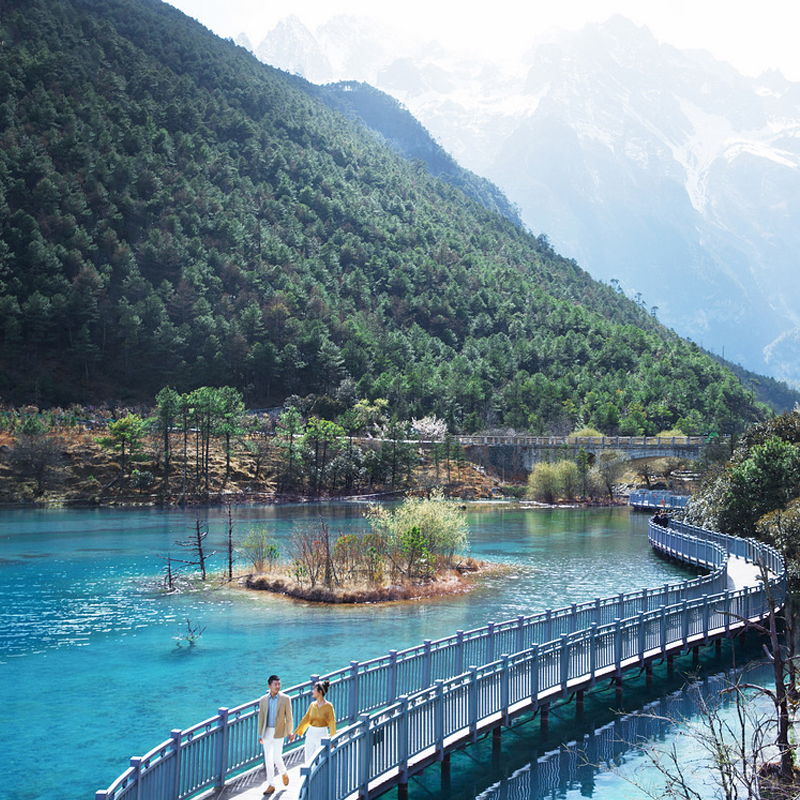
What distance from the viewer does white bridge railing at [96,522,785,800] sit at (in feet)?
46.8

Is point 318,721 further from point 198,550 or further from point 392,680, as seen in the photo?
point 198,550

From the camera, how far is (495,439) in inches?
4678

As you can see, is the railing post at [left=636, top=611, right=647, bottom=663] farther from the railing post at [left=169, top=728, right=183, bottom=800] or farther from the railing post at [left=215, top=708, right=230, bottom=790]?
the railing post at [left=169, top=728, right=183, bottom=800]

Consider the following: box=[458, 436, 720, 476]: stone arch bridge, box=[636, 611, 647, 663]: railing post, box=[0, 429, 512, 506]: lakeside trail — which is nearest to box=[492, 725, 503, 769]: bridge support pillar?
box=[636, 611, 647, 663]: railing post

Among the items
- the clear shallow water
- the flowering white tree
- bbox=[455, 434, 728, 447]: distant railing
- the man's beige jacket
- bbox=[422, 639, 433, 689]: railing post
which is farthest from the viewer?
the flowering white tree

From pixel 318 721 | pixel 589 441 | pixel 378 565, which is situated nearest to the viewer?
pixel 318 721

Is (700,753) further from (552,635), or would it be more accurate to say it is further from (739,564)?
(739,564)

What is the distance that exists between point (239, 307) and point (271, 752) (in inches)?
5686

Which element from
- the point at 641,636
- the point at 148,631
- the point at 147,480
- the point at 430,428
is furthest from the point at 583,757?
the point at 430,428

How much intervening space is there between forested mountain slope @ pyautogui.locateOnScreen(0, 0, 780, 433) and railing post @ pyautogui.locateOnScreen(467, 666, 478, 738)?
360 ft

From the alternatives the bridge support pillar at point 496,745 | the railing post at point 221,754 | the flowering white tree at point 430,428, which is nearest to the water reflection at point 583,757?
the bridge support pillar at point 496,745

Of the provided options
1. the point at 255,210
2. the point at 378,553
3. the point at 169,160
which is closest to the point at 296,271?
the point at 255,210

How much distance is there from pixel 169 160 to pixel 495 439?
110 metres

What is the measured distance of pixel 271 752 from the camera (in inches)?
576
